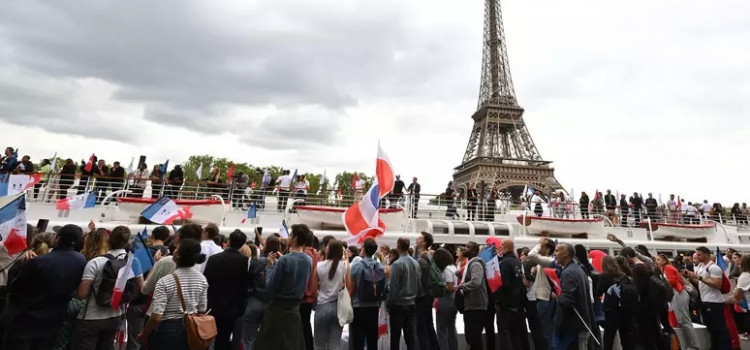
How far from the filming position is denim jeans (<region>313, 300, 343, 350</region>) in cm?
467

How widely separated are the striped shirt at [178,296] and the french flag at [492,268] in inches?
141

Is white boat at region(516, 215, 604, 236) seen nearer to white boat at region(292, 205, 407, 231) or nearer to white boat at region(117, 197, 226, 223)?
white boat at region(292, 205, 407, 231)

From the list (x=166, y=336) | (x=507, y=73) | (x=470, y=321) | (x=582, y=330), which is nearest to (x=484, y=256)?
(x=470, y=321)

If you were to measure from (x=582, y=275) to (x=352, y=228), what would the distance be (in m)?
4.34

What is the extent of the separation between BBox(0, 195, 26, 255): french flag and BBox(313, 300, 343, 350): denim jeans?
2850 millimetres

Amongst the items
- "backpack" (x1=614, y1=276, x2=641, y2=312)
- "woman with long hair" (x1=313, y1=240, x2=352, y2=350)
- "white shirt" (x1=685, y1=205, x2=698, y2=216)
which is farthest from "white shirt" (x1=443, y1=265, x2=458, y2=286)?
"white shirt" (x1=685, y1=205, x2=698, y2=216)

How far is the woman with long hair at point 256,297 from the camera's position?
4.40 meters

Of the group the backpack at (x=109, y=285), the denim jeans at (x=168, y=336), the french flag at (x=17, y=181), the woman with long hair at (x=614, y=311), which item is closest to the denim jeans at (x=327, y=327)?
the denim jeans at (x=168, y=336)

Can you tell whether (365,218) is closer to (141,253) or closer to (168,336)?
(141,253)

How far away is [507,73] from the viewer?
58.7m

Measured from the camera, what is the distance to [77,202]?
10758 mm

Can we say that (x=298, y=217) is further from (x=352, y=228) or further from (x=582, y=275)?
(x=582, y=275)

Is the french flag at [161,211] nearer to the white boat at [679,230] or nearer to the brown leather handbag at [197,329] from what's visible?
the brown leather handbag at [197,329]

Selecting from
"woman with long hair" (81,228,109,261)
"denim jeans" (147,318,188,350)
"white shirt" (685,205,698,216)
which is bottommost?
"denim jeans" (147,318,188,350)
